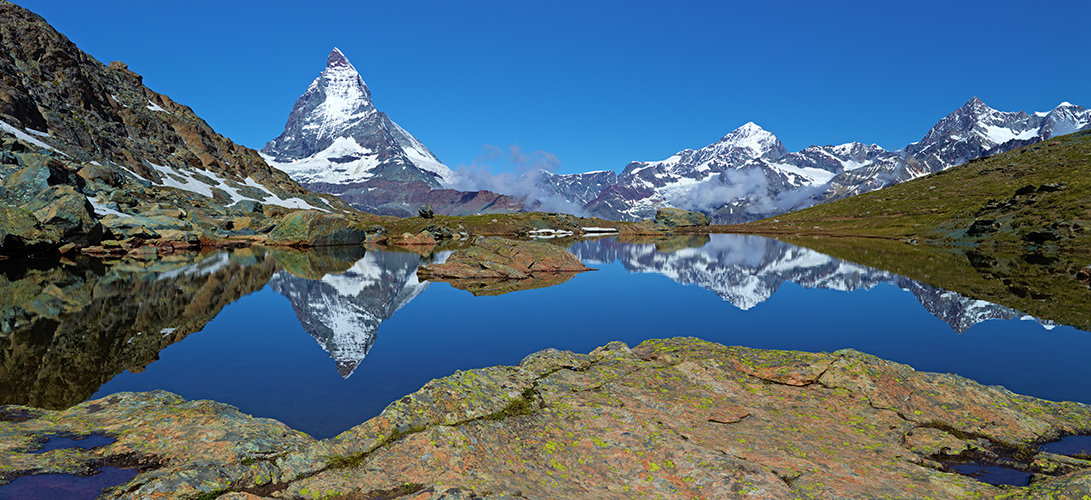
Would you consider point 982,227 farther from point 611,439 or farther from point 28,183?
point 28,183

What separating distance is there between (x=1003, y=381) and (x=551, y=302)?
26.6m

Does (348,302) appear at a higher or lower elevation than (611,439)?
higher

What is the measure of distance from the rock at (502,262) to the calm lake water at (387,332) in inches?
280

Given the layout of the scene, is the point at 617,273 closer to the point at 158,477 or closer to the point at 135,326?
the point at 135,326

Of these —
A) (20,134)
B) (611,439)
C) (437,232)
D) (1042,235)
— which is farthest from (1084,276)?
(20,134)

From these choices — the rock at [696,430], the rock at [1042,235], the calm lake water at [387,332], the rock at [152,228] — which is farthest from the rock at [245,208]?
the rock at [1042,235]

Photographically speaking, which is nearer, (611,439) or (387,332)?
(611,439)

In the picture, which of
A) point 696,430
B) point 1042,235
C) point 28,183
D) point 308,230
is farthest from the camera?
point 308,230

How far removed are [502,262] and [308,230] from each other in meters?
82.6

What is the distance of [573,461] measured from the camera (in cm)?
1064

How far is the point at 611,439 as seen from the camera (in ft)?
37.2

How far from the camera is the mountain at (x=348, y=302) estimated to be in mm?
24413

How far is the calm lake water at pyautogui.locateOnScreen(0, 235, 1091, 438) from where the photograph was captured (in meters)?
18.6

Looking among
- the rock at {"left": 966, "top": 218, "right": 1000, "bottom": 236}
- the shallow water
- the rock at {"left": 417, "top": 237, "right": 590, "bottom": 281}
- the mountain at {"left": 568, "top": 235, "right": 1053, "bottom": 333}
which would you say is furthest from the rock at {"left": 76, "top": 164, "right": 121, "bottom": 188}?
the rock at {"left": 966, "top": 218, "right": 1000, "bottom": 236}
